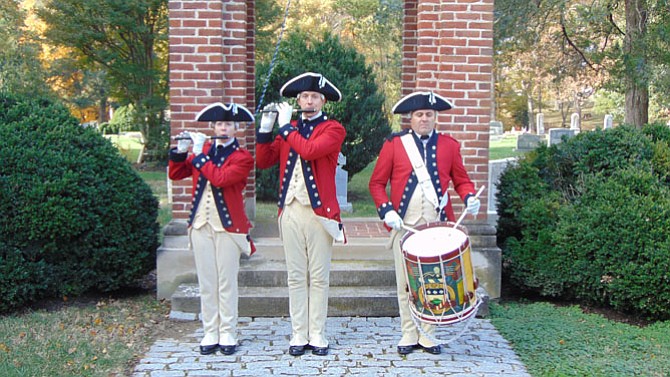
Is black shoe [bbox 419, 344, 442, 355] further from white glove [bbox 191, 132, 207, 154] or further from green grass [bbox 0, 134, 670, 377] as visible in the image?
white glove [bbox 191, 132, 207, 154]

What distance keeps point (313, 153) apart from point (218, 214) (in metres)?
0.84

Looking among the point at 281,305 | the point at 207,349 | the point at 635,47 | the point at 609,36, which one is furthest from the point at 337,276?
the point at 609,36

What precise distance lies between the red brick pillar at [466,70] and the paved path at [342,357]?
1593 mm

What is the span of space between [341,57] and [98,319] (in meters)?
7.54

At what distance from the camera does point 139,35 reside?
19.9 metres

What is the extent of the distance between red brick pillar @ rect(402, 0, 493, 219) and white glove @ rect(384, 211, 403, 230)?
6.38ft

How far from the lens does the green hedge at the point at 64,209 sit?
5.86 meters

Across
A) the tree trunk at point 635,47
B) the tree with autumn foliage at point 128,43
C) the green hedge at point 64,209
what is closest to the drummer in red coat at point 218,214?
the green hedge at point 64,209

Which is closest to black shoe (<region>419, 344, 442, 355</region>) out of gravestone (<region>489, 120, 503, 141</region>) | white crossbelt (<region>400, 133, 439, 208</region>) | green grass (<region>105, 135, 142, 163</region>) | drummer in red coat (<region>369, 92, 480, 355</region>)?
drummer in red coat (<region>369, 92, 480, 355</region>)

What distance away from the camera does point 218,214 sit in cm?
503

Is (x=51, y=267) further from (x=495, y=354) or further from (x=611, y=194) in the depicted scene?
(x=611, y=194)

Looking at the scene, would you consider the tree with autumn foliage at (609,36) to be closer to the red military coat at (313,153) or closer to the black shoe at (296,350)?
the red military coat at (313,153)

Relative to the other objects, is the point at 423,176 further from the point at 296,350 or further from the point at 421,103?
the point at 296,350

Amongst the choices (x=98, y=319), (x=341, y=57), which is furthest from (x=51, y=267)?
(x=341, y=57)
